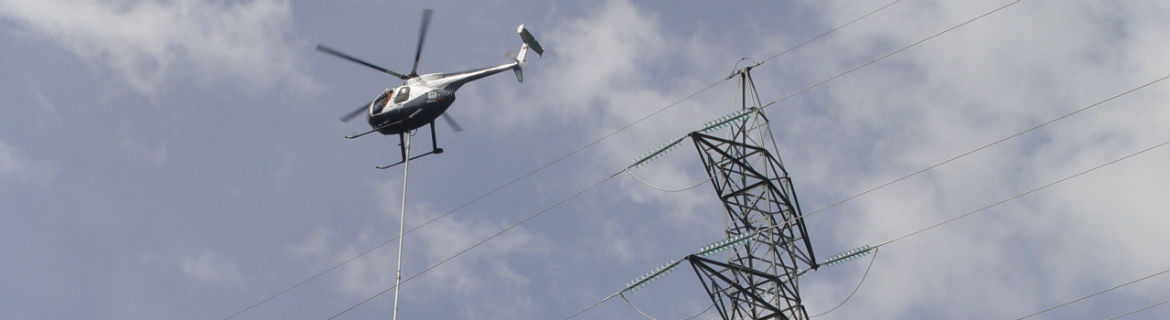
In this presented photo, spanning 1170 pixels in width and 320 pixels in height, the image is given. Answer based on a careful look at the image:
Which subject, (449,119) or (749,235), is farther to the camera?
(449,119)

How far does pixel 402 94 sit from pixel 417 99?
832mm

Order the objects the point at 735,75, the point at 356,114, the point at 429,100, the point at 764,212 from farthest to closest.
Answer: the point at 356,114 < the point at 429,100 < the point at 735,75 < the point at 764,212

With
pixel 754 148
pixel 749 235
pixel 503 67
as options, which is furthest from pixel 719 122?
pixel 503 67

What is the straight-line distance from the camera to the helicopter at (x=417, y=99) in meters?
44.5

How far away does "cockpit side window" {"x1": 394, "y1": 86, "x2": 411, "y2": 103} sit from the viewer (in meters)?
44.9

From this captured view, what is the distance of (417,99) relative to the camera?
44531 millimetres

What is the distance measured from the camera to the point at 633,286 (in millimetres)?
35375

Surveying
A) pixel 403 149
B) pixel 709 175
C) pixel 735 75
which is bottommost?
pixel 709 175

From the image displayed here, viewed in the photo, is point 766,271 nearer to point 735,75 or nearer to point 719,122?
point 719,122

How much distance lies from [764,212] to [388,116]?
611 inches

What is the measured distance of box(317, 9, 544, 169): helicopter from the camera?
1751 inches

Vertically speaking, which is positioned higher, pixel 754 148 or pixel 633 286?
pixel 754 148

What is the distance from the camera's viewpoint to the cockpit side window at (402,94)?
44.9m

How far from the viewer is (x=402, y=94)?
45.1m
